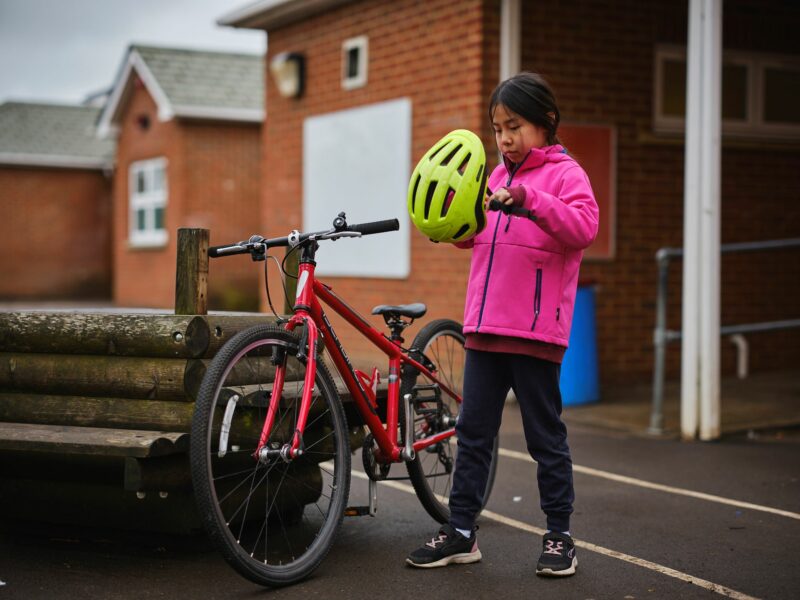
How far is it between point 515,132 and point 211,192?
18.5m

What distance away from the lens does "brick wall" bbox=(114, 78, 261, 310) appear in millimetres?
22000

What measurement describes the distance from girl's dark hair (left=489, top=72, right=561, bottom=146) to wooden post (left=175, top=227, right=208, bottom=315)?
127 cm

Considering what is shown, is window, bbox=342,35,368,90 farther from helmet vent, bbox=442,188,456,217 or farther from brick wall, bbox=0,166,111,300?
brick wall, bbox=0,166,111,300

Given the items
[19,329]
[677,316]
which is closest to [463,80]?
[677,316]

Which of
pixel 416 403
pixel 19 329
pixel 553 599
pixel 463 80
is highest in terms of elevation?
pixel 463 80

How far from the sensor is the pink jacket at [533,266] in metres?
4.23

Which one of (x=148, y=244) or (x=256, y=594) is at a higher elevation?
(x=148, y=244)

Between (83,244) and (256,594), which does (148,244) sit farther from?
(256,594)

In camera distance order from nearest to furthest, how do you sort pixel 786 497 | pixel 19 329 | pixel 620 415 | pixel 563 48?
pixel 19 329 → pixel 786 497 → pixel 620 415 → pixel 563 48

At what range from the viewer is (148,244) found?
77.0 ft

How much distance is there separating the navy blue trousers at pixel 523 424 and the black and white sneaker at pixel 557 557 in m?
0.04

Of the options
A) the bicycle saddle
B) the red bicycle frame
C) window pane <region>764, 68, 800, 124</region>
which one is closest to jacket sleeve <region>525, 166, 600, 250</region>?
the red bicycle frame

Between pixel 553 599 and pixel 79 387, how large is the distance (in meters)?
2.02

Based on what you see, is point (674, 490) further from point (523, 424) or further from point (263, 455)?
point (263, 455)
